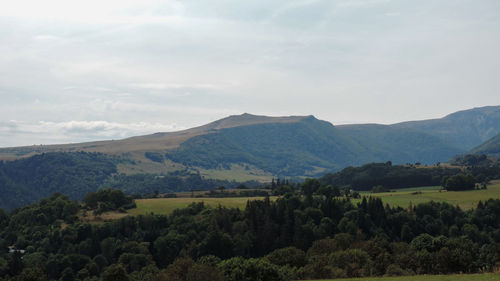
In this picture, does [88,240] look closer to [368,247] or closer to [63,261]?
[63,261]

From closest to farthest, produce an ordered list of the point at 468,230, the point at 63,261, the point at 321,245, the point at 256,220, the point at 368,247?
1. the point at 368,247
2. the point at 321,245
3. the point at 63,261
4. the point at 468,230
5. the point at 256,220

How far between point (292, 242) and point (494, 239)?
263 ft

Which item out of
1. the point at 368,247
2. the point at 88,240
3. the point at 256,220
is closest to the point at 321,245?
the point at 368,247

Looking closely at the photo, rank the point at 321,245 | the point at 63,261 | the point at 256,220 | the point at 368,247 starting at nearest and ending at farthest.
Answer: the point at 368,247
the point at 321,245
the point at 63,261
the point at 256,220

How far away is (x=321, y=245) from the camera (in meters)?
126

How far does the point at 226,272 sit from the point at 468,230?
134 meters

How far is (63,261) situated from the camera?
524 feet

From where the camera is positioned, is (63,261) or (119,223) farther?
(119,223)

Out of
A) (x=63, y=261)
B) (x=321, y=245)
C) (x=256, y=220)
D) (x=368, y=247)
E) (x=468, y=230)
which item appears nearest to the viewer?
(x=368, y=247)

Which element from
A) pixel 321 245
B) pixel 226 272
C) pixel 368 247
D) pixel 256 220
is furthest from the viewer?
pixel 256 220

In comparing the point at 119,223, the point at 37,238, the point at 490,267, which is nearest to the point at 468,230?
the point at 490,267

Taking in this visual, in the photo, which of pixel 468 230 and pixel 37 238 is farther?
pixel 37 238

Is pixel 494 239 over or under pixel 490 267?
under

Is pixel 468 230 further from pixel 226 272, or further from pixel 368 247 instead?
pixel 226 272
